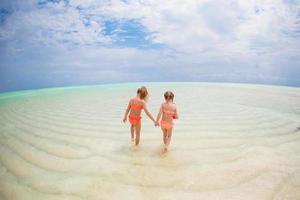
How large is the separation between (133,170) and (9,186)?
4.71 feet

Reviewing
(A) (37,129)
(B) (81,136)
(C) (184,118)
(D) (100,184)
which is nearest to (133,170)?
(D) (100,184)

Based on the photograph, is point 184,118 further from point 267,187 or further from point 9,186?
point 9,186

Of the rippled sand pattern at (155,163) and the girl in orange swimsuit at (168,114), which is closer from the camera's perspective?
the rippled sand pattern at (155,163)

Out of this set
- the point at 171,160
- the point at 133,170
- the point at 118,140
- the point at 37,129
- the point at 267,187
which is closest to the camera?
the point at 267,187

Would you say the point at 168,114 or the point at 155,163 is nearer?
the point at 155,163

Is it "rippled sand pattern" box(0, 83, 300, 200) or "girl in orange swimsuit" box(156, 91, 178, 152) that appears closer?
"rippled sand pattern" box(0, 83, 300, 200)

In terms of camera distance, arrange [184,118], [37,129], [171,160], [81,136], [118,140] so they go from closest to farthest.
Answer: [171,160], [118,140], [81,136], [37,129], [184,118]

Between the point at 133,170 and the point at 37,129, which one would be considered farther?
the point at 37,129

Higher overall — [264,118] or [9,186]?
[264,118]

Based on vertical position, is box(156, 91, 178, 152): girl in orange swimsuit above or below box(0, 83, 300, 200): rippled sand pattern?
above

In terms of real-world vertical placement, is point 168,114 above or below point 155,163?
above

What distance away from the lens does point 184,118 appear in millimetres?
5523

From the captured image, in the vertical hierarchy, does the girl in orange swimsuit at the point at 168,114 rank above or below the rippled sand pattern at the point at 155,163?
above

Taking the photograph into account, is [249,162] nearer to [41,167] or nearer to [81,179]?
[81,179]
